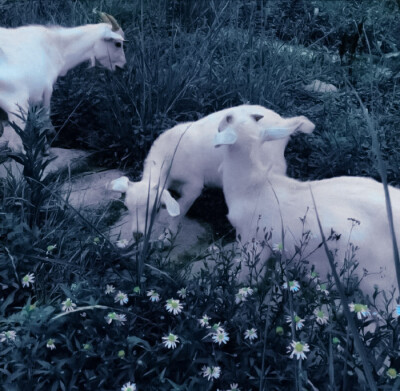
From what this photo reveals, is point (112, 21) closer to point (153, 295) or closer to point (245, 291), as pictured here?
point (153, 295)

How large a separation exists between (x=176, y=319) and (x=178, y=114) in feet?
7.61

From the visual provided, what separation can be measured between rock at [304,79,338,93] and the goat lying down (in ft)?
7.84

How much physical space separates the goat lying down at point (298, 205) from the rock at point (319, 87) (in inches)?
94.1

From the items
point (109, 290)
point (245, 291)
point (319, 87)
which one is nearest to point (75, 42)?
point (319, 87)

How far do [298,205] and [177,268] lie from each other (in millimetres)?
708

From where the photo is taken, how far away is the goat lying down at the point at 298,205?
2.51m

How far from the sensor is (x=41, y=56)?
387 centimetres

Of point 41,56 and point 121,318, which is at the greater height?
point 41,56

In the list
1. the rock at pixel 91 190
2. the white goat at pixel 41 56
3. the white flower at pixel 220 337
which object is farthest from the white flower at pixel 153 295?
the white goat at pixel 41 56

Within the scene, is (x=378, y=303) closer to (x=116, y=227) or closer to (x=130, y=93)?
(x=116, y=227)

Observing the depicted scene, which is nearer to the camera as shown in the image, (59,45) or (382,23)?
(59,45)

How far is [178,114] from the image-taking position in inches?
163

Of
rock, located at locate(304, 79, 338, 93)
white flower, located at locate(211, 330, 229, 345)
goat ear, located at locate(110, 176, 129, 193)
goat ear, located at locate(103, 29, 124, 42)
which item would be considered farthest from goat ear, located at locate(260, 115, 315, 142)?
rock, located at locate(304, 79, 338, 93)

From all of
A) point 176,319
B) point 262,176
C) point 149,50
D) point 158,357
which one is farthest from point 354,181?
point 149,50
